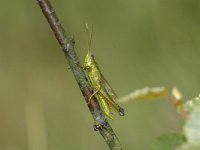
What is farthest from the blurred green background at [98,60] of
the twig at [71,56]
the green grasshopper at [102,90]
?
the twig at [71,56]

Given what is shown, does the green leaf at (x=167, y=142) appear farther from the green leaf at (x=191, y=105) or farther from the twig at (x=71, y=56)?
the twig at (x=71, y=56)

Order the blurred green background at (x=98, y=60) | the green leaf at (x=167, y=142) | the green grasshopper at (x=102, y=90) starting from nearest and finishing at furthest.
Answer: the green leaf at (x=167, y=142), the green grasshopper at (x=102, y=90), the blurred green background at (x=98, y=60)

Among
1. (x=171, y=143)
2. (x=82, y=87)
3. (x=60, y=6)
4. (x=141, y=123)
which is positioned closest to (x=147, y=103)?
(x=141, y=123)

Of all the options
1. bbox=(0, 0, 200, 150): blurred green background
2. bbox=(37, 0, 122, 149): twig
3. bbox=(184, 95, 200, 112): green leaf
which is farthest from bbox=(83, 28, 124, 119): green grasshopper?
bbox=(0, 0, 200, 150): blurred green background

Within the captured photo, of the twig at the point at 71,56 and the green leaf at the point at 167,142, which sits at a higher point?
the twig at the point at 71,56

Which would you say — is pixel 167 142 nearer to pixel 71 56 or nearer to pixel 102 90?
pixel 71 56

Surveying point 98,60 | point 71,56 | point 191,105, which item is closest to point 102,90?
point 71,56
